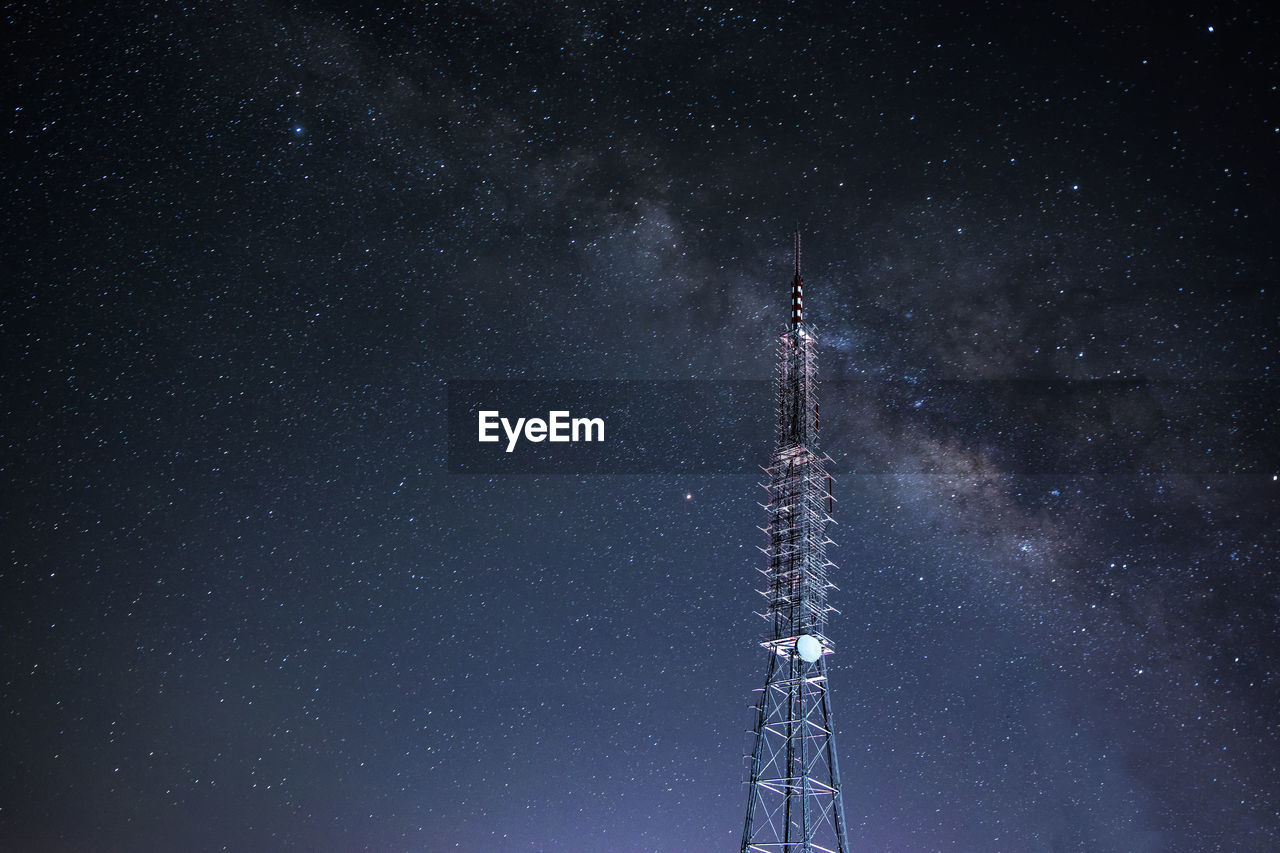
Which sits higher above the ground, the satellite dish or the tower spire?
the tower spire

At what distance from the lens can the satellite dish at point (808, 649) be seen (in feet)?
95.8

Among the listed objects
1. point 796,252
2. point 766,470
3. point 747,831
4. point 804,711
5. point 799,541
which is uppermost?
point 796,252

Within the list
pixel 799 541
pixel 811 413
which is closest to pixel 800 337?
pixel 811 413

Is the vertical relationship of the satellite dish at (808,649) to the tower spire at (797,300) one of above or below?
below

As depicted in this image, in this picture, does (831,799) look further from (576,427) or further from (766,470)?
(576,427)

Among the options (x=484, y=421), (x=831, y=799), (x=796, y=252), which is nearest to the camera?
(x=831, y=799)

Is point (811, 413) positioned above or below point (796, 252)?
below

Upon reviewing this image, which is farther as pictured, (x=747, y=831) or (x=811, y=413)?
(x=811, y=413)

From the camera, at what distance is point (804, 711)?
29.2 meters

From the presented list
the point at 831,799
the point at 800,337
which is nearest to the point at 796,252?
the point at 800,337

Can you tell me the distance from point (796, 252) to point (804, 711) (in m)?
13.3

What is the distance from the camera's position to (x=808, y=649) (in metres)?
29.2

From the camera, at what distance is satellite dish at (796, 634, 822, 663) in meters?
29.2

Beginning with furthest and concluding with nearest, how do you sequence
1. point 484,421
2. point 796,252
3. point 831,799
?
1. point 796,252
2. point 484,421
3. point 831,799
